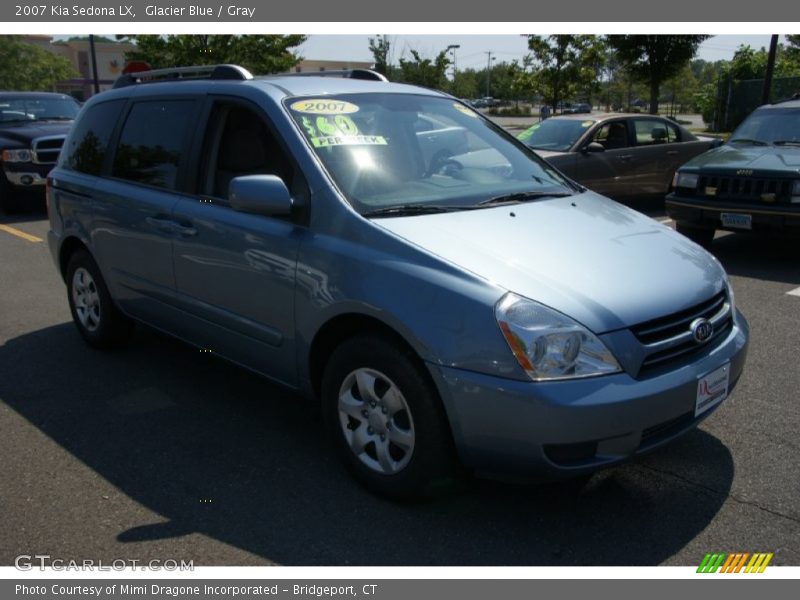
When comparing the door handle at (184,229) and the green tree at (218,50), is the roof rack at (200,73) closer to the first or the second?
the door handle at (184,229)

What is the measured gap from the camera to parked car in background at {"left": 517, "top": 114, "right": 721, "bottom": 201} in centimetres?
1009

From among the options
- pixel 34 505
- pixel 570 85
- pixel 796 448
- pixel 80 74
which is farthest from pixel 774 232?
pixel 80 74

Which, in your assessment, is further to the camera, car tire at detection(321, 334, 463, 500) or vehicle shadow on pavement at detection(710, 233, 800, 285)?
vehicle shadow on pavement at detection(710, 233, 800, 285)

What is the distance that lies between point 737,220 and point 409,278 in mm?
5771

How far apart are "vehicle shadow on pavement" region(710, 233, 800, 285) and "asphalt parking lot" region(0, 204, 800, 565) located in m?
2.77

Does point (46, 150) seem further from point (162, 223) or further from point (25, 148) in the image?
point (162, 223)

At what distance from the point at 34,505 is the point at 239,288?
134 centimetres

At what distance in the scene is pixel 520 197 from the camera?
148 inches

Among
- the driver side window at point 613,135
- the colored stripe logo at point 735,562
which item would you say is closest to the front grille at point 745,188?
the driver side window at point 613,135

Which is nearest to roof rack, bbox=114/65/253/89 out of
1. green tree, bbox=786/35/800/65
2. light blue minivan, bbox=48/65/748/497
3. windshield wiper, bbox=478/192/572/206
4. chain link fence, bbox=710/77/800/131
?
light blue minivan, bbox=48/65/748/497

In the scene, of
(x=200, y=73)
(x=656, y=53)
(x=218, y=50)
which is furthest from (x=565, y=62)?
(x=200, y=73)

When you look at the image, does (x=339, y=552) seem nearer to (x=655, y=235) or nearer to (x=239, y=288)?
(x=239, y=288)

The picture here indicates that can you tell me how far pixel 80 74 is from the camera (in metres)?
80.1

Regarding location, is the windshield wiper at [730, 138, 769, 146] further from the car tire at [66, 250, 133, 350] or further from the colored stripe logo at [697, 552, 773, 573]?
the car tire at [66, 250, 133, 350]
